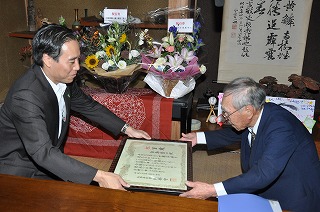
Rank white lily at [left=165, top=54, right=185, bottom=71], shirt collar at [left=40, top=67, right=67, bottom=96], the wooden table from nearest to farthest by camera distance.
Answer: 1. the wooden table
2. shirt collar at [left=40, top=67, right=67, bottom=96]
3. white lily at [left=165, top=54, right=185, bottom=71]

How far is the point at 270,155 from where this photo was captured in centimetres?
159

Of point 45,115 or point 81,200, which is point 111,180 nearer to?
point 81,200

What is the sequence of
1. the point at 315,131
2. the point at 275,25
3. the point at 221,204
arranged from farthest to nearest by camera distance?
the point at 275,25 < the point at 315,131 < the point at 221,204

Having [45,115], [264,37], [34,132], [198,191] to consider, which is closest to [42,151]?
[34,132]

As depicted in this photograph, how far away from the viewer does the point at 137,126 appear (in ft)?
8.82

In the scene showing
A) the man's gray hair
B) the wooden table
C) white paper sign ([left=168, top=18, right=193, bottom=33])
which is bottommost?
the wooden table

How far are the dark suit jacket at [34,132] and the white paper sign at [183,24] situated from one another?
3.20ft

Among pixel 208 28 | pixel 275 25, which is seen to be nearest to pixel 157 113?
pixel 208 28

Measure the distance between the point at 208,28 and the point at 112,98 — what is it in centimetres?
146

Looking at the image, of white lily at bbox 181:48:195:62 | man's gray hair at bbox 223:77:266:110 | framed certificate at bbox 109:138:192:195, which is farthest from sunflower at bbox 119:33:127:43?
man's gray hair at bbox 223:77:266:110

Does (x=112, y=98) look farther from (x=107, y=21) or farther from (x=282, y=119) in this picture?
(x=282, y=119)

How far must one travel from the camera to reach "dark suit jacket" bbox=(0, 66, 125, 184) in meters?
1.61

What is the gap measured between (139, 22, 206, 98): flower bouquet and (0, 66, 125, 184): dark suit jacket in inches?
27.1

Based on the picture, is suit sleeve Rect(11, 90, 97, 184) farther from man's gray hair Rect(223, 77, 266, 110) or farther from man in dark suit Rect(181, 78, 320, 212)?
man's gray hair Rect(223, 77, 266, 110)
